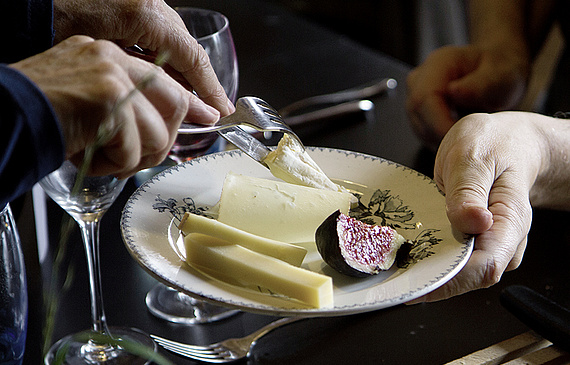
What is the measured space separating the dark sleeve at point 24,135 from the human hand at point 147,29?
35 cm

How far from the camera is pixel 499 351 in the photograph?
0.72 meters

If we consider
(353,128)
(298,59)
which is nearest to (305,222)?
(353,128)

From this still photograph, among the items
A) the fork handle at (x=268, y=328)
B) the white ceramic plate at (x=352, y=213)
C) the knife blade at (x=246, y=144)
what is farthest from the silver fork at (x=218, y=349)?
the knife blade at (x=246, y=144)

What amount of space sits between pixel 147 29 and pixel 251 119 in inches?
8.6

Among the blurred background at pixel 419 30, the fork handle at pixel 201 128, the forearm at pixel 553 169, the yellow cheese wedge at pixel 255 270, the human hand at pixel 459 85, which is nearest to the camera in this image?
the yellow cheese wedge at pixel 255 270

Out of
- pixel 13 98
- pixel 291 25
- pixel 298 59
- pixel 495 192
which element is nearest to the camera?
pixel 13 98

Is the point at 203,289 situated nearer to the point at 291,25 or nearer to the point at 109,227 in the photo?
the point at 109,227

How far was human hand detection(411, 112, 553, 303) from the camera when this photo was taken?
2.34 ft

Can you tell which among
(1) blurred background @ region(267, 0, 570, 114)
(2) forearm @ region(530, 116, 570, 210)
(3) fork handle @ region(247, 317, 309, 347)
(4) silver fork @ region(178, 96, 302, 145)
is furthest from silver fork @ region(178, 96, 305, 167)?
(1) blurred background @ region(267, 0, 570, 114)

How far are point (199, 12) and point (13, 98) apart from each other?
0.58 m

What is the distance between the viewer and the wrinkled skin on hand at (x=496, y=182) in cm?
72

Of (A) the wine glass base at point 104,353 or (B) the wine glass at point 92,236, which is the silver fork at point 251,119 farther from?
(A) the wine glass base at point 104,353

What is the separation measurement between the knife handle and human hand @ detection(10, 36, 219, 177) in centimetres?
51

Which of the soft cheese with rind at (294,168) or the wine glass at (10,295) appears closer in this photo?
the wine glass at (10,295)
